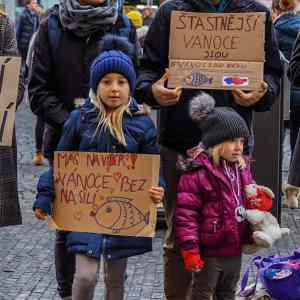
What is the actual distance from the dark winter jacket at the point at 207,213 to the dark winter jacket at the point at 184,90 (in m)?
0.25

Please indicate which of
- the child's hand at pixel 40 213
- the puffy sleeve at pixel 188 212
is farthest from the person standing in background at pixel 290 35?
the child's hand at pixel 40 213

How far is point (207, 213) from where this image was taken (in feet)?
13.5

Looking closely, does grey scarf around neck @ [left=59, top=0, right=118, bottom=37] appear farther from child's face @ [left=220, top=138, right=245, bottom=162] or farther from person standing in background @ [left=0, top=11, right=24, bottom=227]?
child's face @ [left=220, top=138, right=245, bottom=162]

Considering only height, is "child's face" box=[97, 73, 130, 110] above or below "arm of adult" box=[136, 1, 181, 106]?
below

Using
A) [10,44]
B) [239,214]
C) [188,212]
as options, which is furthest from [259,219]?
[10,44]

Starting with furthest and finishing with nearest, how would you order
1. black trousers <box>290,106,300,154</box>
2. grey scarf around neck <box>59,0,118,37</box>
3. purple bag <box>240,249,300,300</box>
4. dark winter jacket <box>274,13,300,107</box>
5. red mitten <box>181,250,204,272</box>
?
dark winter jacket <box>274,13,300,107</box>
black trousers <box>290,106,300,154</box>
grey scarf around neck <box>59,0,118,37</box>
purple bag <box>240,249,300,300</box>
red mitten <box>181,250,204,272</box>

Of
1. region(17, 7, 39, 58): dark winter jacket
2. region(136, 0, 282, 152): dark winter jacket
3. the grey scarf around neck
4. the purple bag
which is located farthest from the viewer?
region(17, 7, 39, 58): dark winter jacket

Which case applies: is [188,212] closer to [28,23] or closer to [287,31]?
[287,31]

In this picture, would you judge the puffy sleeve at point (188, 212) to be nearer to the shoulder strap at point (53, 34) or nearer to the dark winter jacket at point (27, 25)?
the shoulder strap at point (53, 34)

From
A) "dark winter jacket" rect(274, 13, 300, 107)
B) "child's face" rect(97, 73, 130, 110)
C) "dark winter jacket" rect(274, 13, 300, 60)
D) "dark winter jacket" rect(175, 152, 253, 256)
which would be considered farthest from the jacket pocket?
"dark winter jacket" rect(274, 13, 300, 60)

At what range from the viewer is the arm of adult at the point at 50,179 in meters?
4.16

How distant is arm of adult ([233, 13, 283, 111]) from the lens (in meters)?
4.18

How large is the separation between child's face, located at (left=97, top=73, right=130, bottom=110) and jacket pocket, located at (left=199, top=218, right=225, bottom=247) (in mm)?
691

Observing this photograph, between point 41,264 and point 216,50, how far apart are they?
7.57 feet
